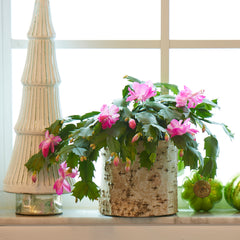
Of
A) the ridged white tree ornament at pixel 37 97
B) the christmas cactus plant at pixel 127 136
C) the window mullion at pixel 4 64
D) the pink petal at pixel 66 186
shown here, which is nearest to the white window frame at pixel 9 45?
the window mullion at pixel 4 64

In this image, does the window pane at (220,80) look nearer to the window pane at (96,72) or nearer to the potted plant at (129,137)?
the window pane at (96,72)

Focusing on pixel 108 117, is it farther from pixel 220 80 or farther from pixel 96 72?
pixel 220 80

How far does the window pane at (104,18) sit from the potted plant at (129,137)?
1.17 feet

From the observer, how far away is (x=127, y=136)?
4.81ft

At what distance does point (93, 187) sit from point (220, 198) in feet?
1.73

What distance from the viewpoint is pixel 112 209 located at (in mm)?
1579

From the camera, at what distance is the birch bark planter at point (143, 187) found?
154 cm

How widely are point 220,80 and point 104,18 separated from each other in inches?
20.1

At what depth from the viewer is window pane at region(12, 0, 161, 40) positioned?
1822 millimetres

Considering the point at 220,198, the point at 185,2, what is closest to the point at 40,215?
the point at 220,198

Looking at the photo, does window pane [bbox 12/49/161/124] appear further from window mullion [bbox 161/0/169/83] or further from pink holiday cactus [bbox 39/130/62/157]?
pink holiday cactus [bbox 39/130/62/157]

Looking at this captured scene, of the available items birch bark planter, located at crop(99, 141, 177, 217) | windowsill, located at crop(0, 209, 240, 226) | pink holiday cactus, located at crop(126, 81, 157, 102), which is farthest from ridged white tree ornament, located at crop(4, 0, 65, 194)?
pink holiday cactus, located at crop(126, 81, 157, 102)

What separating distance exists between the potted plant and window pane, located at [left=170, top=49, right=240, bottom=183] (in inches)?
9.6

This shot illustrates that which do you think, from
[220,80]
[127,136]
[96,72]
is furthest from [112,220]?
[220,80]
